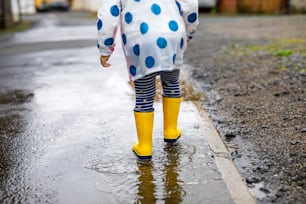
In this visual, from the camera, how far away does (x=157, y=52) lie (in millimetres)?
3459

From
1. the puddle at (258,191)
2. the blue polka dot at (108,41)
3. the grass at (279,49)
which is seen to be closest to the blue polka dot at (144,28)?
the blue polka dot at (108,41)

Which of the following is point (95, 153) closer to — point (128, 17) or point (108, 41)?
point (108, 41)

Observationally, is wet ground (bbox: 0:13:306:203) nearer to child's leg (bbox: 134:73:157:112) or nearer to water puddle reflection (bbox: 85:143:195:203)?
water puddle reflection (bbox: 85:143:195:203)

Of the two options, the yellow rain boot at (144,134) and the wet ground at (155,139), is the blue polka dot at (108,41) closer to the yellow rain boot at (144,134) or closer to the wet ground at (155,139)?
the yellow rain boot at (144,134)

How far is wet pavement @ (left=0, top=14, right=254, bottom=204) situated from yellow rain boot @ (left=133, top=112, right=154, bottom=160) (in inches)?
2.8

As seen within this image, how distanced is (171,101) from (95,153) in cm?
77

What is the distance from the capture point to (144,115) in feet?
12.1

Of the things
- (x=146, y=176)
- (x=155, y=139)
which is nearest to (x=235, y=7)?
(x=155, y=139)

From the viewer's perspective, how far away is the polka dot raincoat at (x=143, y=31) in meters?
3.46

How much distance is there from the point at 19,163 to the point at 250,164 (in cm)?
182

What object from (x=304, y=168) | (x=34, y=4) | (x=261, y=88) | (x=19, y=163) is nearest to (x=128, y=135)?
(x=19, y=163)

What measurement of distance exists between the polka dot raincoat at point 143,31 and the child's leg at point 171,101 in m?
0.31

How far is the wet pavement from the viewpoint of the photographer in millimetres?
3117

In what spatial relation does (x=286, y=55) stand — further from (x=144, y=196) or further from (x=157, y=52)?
(x=144, y=196)
